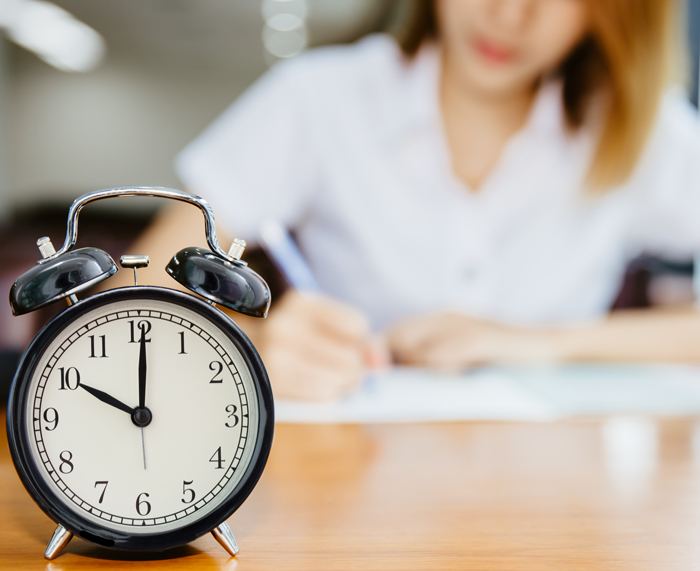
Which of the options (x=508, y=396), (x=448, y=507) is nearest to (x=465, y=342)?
(x=508, y=396)

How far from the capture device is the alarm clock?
29 centimetres

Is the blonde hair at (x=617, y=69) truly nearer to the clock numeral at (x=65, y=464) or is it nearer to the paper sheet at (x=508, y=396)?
the paper sheet at (x=508, y=396)

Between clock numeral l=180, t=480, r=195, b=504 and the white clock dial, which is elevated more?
the white clock dial

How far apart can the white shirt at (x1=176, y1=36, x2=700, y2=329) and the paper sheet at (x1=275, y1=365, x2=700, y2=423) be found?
31 cm

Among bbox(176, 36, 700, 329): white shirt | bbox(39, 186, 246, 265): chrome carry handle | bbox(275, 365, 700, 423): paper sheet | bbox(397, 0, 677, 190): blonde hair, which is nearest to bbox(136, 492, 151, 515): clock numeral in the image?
bbox(39, 186, 246, 265): chrome carry handle

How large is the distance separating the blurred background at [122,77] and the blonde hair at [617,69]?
14.8ft

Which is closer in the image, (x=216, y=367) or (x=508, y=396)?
(x=216, y=367)

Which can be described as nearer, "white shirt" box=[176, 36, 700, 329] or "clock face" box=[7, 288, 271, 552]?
"clock face" box=[7, 288, 271, 552]

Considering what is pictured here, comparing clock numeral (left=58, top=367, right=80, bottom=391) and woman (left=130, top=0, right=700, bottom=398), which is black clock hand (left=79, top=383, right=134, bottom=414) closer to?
clock numeral (left=58, top=367, right=80, bottom=391)

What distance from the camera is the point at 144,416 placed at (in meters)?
0.30

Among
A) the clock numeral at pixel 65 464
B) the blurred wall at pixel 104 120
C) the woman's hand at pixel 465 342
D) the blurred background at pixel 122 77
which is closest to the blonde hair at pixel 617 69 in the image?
the woman's hand at pixel 465 342

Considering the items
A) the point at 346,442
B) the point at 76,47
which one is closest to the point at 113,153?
the point at 76,47

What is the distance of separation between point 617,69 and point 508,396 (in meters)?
0.67

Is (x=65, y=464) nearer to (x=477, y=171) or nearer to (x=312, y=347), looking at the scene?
(x=312, y=347)
